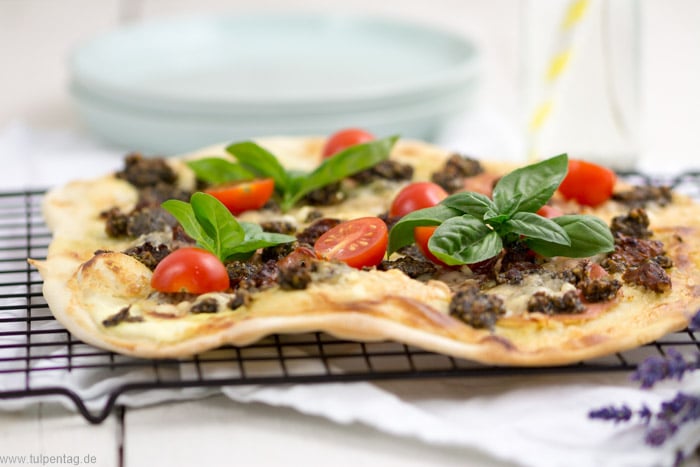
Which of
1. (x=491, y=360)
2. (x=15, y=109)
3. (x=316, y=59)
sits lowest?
(x=15, y=109)

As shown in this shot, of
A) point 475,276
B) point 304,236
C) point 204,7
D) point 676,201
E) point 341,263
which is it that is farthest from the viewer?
point 204,7

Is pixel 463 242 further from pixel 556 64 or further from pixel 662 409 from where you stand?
pixel 556 64

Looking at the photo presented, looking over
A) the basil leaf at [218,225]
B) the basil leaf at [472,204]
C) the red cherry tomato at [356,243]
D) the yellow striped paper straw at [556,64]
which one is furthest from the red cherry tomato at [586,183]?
the basil leaf at [218,225]

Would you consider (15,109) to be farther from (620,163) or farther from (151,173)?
(620,163)

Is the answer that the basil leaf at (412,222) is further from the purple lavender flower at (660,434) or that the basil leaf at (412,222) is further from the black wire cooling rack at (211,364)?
the purple lavender flower at (660,434)

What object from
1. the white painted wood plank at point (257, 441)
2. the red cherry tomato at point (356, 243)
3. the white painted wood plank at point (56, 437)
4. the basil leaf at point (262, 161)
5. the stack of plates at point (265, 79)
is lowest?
the stack of plates at point (265, 79)

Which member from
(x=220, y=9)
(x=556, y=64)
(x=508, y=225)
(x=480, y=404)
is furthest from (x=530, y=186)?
(x=220, y=9)

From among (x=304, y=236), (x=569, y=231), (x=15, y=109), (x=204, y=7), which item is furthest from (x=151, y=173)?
(x=204, y=7)
